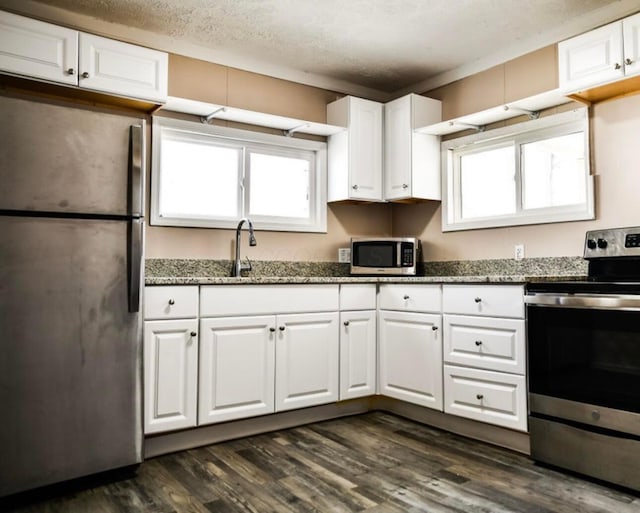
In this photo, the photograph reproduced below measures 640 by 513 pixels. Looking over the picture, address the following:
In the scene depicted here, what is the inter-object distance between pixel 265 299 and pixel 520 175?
1.85m

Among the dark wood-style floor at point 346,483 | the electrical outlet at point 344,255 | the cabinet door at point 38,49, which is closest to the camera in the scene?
the dark wood-style floor at point 346,483

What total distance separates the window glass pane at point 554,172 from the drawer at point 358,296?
114 cm

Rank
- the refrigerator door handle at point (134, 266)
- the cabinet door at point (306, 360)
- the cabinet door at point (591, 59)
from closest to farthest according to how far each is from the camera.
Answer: the refrigerator door handle at point (134, 266) → the cabinet door at point (591, 59) → the cabinet door at point (306, 360)

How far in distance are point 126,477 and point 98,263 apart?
0.99 metres

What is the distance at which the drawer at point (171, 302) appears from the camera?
2639 mm

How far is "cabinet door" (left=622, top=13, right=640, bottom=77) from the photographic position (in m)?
2.52

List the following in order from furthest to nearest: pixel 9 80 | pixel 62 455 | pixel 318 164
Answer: pixel 318 164, pixel 9 80, pixel 62 455

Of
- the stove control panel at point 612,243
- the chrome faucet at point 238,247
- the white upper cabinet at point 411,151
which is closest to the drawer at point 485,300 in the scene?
the stove control panel at point 612,243

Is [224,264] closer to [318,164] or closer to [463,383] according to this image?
[318,164]

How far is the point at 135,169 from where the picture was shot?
239cm

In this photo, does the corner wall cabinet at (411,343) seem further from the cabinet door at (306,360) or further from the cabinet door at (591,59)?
the cabinet door at (591,59)

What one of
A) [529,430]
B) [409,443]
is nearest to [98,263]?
[409,443]

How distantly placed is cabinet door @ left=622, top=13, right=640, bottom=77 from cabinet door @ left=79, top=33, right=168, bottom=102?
2381 millimetres

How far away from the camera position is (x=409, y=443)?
9.45 feet
